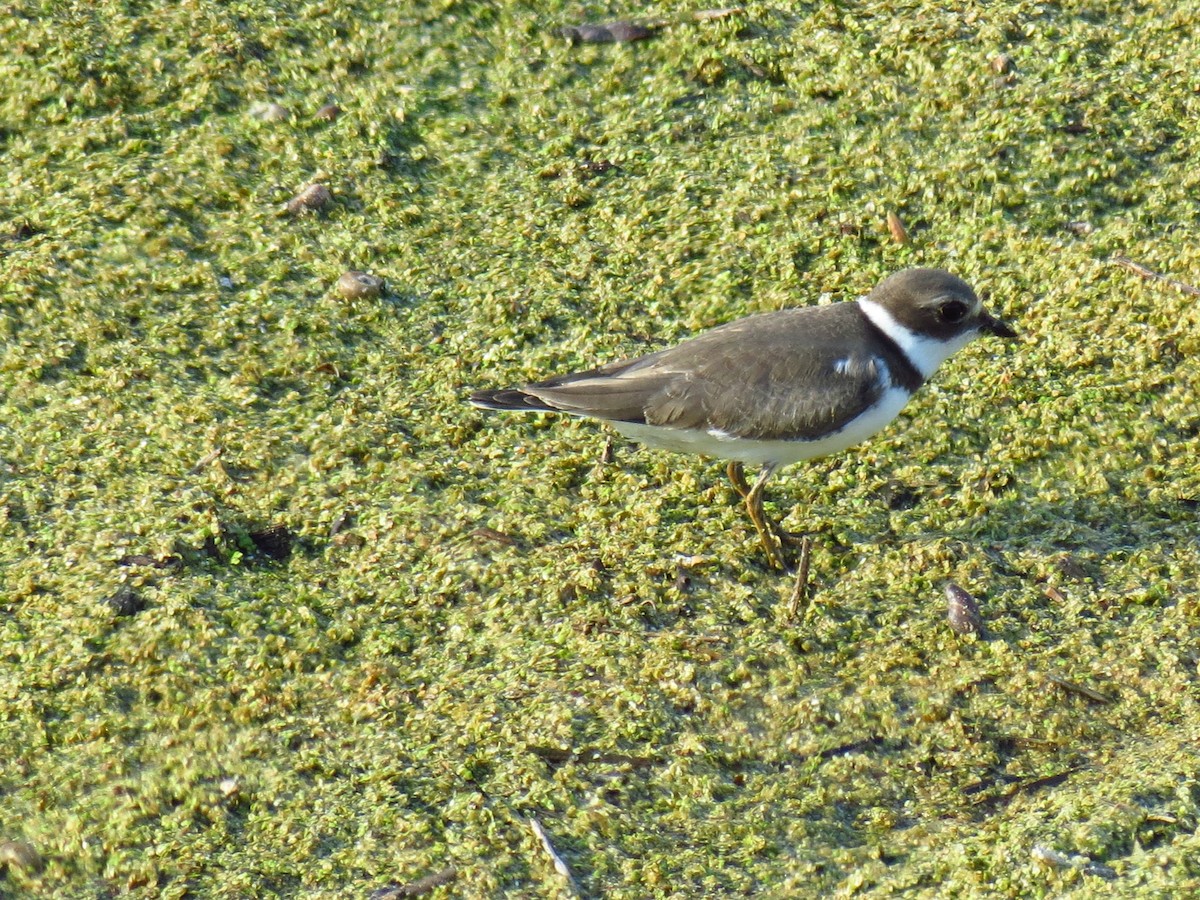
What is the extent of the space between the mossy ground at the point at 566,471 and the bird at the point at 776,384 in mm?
361

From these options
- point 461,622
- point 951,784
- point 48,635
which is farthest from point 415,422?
point 951,784

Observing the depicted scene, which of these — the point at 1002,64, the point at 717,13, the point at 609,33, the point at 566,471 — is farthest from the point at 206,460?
the point at 1002,64

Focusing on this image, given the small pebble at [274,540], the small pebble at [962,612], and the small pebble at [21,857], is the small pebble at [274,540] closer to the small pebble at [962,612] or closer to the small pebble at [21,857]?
the small pebble at [21,857]

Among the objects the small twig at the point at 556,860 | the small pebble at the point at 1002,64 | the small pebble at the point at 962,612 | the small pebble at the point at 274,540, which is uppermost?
the small pebble at the point at 1002,64

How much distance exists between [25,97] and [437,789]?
5.03 m

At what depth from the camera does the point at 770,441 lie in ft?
18.6

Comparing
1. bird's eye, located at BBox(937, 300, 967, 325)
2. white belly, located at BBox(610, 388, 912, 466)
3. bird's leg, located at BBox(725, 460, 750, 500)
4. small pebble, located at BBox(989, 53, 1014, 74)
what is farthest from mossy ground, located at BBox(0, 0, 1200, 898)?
bird's eye, located at BBox(937, 300, 967, 325)

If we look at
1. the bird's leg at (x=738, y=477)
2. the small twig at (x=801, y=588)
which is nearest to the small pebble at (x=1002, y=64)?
the bird's leg at (x=738, y=477)

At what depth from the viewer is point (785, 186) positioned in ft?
23.6

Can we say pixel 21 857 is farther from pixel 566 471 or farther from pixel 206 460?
pixel 566 471

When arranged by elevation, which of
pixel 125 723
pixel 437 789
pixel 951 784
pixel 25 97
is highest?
pixel 25 97

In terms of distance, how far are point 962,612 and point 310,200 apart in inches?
157

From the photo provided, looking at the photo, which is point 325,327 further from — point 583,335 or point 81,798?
point 81,798

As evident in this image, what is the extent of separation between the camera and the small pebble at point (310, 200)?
7258 millimetres
